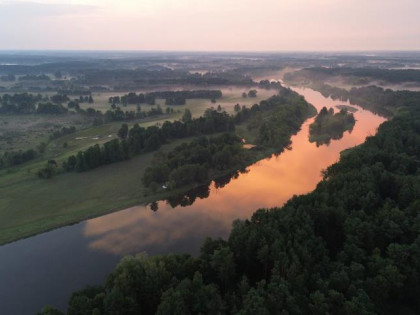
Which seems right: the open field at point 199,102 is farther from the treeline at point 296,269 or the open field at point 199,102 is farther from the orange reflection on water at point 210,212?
the treeline at point 296,269

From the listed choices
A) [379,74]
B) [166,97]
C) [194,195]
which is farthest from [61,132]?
[379,74]

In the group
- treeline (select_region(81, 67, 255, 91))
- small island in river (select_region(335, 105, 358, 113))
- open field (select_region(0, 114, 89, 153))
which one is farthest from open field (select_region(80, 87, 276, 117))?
small island in river (select_region(335, 105, 358, 113))

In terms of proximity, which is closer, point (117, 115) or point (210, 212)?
point (210, 212)

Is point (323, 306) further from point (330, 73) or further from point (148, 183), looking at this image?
point (330, 73)

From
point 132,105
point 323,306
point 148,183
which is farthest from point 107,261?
point 132,105

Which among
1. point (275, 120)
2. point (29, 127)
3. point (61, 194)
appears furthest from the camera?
A: point (29, 127)

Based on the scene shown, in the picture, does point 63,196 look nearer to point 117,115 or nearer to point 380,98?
point 117,115

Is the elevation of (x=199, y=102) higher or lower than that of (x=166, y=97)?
lower

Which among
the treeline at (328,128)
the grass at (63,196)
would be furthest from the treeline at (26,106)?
the treeline at (328,128)
